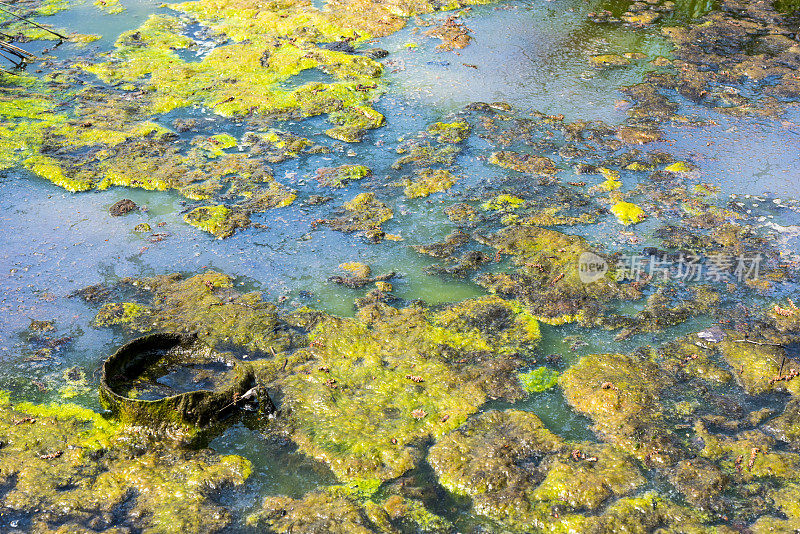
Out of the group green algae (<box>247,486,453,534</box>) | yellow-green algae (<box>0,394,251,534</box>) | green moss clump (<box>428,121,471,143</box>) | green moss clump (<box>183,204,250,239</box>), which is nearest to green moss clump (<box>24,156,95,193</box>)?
green moss clump (<box>183,204,250,239</box>)

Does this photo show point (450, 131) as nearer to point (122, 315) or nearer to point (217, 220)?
point (217, 220)

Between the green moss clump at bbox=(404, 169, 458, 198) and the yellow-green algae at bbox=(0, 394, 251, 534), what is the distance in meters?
4.02

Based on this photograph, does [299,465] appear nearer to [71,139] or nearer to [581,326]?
[581,326]

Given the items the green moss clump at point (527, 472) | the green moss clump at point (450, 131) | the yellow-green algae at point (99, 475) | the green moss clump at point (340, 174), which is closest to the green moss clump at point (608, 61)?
the green moss clump at point (450, 131)

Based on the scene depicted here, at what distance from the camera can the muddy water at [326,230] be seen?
5145 mm

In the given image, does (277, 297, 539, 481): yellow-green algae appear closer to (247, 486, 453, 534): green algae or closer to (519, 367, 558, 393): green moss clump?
(519, 367, 558, 393): green moss clump

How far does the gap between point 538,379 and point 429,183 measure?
324 centimetres

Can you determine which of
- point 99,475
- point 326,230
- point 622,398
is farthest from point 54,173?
point 622,398

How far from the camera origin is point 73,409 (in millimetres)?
4816

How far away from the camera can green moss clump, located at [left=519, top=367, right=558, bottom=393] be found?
505 cm

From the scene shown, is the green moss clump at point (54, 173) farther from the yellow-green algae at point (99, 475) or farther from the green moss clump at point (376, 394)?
the green moss clump at point (376, 394)

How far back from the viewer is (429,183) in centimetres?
760

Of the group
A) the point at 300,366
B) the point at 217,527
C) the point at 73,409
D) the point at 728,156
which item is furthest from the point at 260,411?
the point at 728,156

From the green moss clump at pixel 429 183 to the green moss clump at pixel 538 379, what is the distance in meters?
2.96
